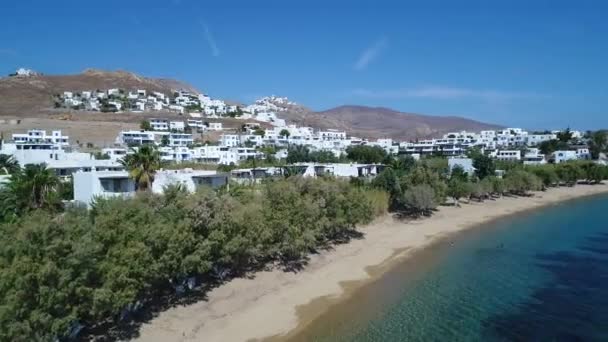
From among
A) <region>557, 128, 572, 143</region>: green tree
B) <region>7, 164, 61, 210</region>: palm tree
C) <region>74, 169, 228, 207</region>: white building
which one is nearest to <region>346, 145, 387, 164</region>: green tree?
<region>74, 169, 228, 207</region>: white building

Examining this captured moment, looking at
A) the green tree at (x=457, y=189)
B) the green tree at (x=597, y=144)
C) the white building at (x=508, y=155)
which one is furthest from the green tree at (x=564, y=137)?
the green tree at (x=457, y=189)

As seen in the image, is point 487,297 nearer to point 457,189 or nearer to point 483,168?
point 457,189

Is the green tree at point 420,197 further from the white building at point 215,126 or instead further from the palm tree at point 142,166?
the white building at point 215,126

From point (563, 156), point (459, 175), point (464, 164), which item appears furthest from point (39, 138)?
point (563, 156)

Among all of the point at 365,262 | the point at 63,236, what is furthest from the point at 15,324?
the point at 365,262

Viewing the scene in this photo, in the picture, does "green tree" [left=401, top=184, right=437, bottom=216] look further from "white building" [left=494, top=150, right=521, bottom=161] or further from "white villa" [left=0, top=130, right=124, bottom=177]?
"white building" [left=494, top=150, right=521, bottom=161]

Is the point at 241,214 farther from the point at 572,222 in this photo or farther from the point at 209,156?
the point at 209,156
